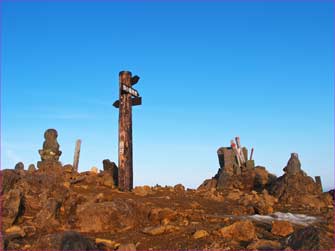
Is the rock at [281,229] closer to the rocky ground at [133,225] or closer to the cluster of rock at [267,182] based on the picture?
the rocky ground at [133,225]

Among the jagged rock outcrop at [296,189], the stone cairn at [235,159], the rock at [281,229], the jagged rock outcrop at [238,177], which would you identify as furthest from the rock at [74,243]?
the stone cairn at [235,159]

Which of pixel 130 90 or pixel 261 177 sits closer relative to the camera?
pixel 130 90

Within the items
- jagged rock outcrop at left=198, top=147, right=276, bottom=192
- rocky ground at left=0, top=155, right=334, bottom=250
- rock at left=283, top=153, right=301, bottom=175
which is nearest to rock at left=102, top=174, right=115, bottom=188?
rocky ground at left=0, top=155, right=334, bottom=250

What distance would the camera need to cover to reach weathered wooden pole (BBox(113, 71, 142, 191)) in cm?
1264

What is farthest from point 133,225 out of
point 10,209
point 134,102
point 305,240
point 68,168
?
point 68,168

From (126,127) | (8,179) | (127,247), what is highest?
(126,127)

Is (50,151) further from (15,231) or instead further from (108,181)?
(15,231)

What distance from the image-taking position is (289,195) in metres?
14.5

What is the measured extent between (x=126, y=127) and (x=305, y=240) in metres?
8.66

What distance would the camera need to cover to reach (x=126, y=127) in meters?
13.0

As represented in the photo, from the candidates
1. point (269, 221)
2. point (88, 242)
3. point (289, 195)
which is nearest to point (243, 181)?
point (289, 195)

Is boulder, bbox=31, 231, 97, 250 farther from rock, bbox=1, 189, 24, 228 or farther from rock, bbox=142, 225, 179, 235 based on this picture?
rock, bbox=1, 189, 24, 228

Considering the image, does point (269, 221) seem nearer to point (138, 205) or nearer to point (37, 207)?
point (138, 205)

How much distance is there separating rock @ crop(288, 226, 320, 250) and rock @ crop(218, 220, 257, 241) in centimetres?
89
